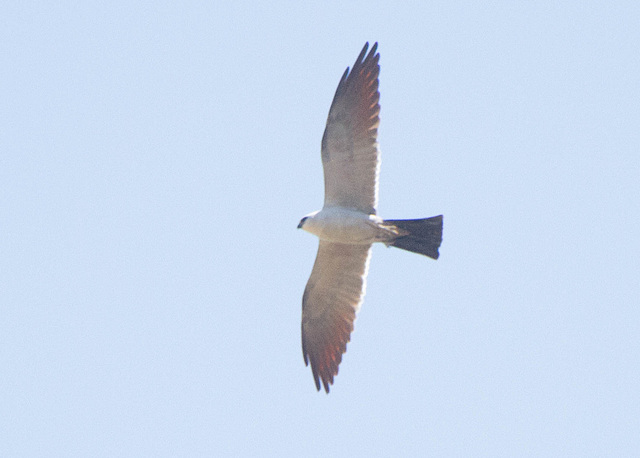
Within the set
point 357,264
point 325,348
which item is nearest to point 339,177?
point 357,264

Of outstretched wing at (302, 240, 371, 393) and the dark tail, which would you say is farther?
outstretched wing at (302, 240, 371, 393)

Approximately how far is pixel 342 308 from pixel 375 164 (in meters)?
1.92

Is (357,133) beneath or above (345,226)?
above

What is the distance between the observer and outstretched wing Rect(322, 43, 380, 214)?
10727 mm

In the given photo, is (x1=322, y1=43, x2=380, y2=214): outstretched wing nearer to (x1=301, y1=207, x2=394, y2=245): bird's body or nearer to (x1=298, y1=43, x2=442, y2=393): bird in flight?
(x1=298, y1=43, x2=442, y2=393): bird in flight

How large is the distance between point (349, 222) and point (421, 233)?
86 cm

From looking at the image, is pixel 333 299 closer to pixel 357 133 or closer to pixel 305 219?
pixel 305 219

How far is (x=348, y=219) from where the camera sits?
1087 cm

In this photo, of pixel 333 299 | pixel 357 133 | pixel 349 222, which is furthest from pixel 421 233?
pixel 333 299

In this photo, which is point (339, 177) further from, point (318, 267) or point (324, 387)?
point (324, 387)

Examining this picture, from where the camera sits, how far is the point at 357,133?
1074 cm

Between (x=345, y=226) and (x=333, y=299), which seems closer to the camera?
(x=345, y=226)

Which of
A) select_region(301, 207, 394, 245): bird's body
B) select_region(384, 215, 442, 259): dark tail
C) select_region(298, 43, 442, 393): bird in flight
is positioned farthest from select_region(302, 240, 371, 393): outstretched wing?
select_region(384, 215, 442, 259): dark tail

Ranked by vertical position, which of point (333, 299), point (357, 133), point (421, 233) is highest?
point (357, 133)
